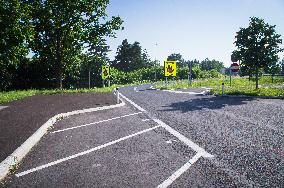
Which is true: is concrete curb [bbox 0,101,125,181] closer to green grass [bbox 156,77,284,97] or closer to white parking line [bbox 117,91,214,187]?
white parking line [bbox 117,91,214,187]

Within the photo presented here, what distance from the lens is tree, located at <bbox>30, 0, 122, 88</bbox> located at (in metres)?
32.6

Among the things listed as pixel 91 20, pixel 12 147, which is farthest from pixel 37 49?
pixel 12 147

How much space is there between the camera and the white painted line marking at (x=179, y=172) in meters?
4.53

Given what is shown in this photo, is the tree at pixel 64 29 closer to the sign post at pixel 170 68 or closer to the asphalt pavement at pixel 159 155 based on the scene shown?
the sign post at pixel 170 68

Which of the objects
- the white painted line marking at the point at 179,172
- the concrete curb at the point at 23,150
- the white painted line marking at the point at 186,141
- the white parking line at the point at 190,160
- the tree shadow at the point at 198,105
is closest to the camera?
the white painted line marking at the point at 179,172

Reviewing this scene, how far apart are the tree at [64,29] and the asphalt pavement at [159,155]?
84.5 feet

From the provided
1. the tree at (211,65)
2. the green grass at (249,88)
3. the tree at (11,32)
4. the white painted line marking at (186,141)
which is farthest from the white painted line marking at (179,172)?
the tree at (211,65)

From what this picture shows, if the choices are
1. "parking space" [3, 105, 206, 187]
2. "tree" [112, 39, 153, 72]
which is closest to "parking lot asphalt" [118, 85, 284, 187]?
"parking space" [3, 105, 206, 187]

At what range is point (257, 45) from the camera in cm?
2147

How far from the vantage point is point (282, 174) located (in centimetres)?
473

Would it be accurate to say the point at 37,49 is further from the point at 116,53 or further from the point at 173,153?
the point at 116,53

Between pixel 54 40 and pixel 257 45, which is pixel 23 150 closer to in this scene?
pixel 257 45

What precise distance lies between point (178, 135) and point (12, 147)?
4.34 metres

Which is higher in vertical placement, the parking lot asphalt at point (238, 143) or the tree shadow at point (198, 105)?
the tree shadow at point (198, 105)
